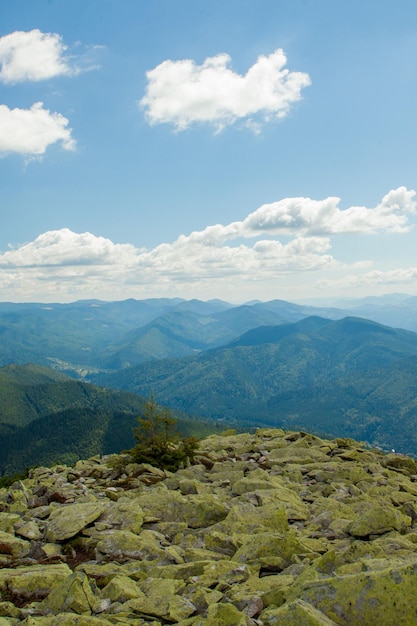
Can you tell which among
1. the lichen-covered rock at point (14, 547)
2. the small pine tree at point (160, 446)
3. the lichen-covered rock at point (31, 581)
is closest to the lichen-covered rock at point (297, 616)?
the lichen-covered rock at point (31, 581)

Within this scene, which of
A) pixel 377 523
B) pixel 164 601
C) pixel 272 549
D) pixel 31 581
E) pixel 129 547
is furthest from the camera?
pixel 129 547

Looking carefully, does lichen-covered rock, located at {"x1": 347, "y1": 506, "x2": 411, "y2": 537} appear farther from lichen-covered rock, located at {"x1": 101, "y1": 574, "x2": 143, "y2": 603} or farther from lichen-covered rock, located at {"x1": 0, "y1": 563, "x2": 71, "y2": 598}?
lichen-covered rock, located at {"x1": 0, "y1": 563, "x2": 71, "y2": 598}

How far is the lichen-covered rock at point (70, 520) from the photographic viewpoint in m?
18.1

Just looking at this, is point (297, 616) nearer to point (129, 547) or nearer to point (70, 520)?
point (129, 547)

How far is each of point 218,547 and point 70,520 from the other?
7.22 meters

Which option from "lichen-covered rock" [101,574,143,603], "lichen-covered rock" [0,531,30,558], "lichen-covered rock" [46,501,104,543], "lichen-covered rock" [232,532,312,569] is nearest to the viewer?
"lichen-covered rock" [101,574,143,603]

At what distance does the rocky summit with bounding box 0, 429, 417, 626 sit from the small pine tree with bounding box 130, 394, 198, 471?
169 centimetres

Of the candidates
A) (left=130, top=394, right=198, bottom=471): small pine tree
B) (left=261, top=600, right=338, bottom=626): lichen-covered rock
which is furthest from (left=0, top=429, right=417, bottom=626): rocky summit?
(left=130, top=394, right=198, bottom=471): small pine tree

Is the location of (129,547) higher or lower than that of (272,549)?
lower

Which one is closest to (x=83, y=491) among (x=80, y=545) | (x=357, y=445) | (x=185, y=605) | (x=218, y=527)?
(x=80, y=545)

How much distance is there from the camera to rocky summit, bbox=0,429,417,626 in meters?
9.92

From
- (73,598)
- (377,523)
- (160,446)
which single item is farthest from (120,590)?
(160,446)

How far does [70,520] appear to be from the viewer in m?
18.8

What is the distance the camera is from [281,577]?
41.0 feet
